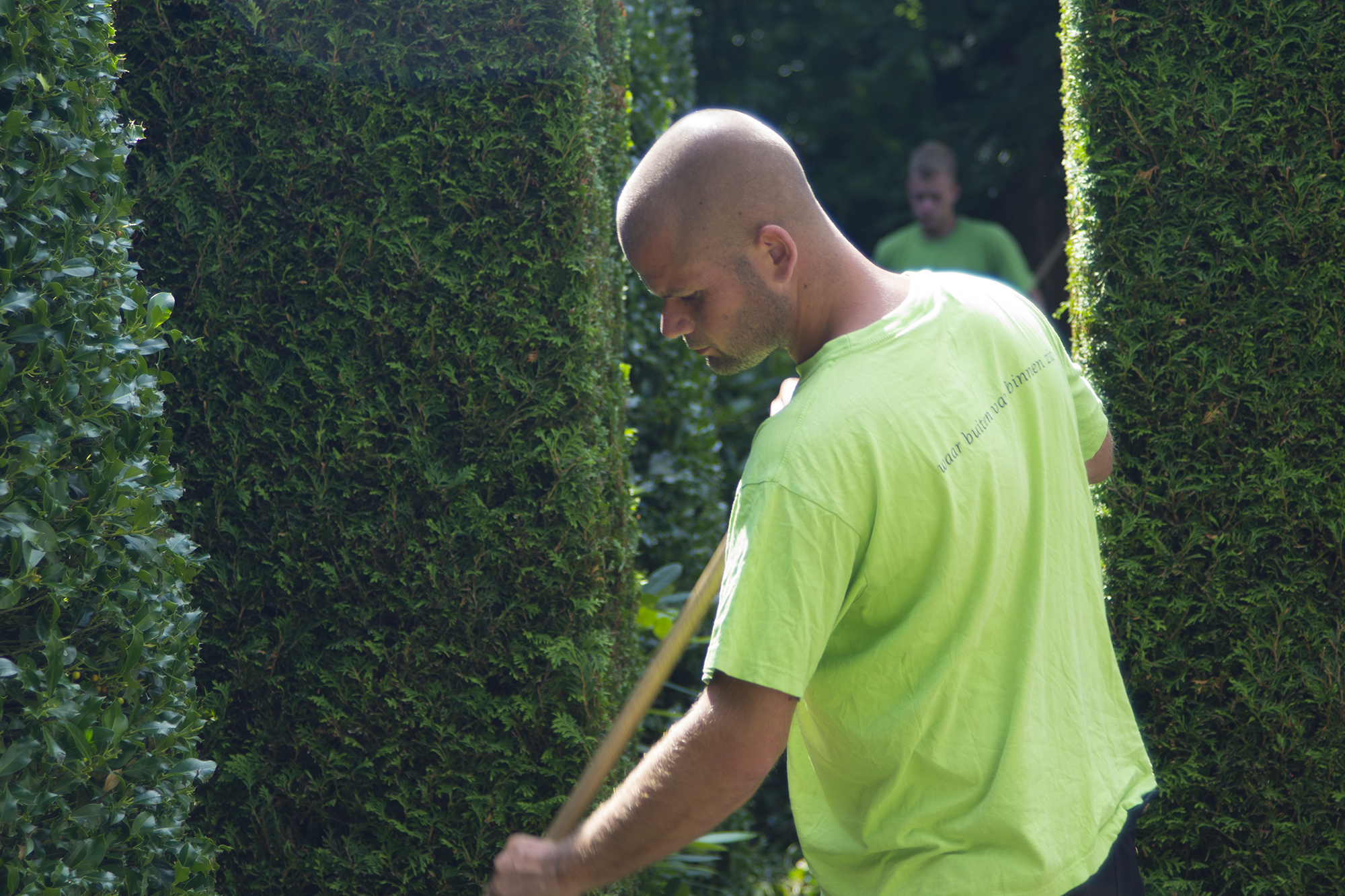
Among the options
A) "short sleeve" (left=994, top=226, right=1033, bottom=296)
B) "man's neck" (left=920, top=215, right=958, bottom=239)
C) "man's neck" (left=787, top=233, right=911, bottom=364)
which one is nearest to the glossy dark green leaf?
"man's neck" (left=787, top=233, right=911, bottom=364)

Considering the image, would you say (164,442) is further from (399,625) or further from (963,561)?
(963,561)

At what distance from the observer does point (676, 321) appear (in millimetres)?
2000

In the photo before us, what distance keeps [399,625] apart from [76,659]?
3.49 ft

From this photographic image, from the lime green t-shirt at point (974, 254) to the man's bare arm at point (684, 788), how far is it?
20.2ft

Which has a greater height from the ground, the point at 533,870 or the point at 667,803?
the point at 667,803

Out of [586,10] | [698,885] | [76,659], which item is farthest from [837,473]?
[698,885]

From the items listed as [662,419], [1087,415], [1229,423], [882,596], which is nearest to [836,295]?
[882,596]

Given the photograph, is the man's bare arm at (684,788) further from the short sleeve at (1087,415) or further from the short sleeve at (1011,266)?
the short sleeve at (1011,266)

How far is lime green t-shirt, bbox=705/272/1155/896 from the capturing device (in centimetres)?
161

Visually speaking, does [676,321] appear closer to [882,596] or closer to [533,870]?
[882,596]

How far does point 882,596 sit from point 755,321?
1.76ft

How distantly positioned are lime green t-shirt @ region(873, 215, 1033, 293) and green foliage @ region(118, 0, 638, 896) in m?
4.88

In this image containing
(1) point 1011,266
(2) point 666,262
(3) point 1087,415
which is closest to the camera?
(2) point 666,262

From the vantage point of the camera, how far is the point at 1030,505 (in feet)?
5.96
